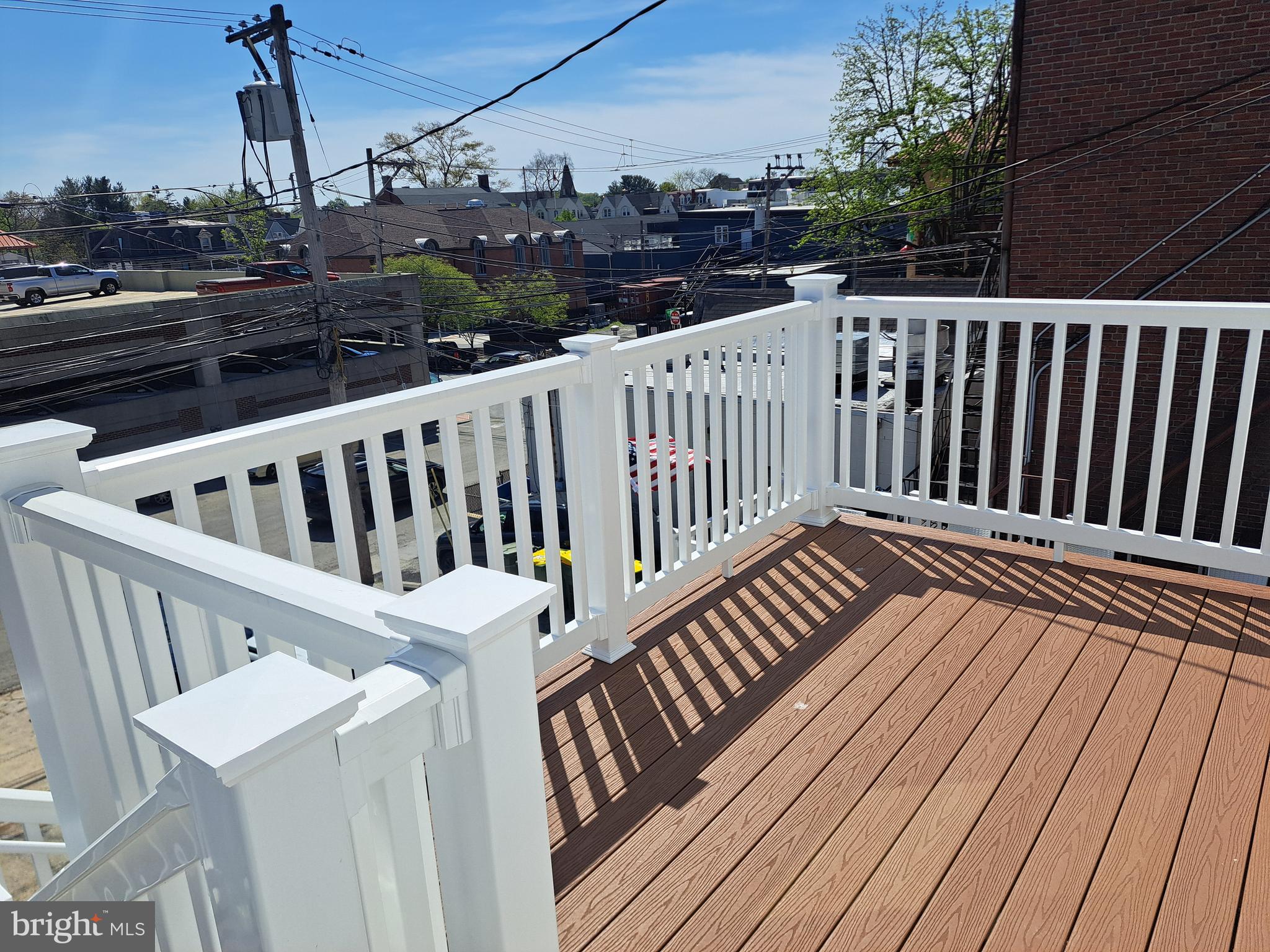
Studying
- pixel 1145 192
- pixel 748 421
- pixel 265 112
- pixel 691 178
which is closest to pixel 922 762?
pixel 748 421

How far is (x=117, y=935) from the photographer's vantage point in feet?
2.73

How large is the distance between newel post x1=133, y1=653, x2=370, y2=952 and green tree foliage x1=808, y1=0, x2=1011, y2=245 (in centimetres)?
1957

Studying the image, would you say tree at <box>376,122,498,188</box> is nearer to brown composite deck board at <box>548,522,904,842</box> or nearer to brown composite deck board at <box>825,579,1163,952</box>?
brown composite deck board at <box>548,522,904,842</box>

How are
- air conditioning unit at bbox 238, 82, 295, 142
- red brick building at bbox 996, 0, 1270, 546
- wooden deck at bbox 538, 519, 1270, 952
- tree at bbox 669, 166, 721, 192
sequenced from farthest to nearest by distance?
1. tree at bbox 669, 166, 721, 192
2. air conditioning unit at bbox 238, 82, 295, 142
3. red brick building at bbox 996, 0, 1270, 546
4. wooden deck at bbox 538, 519, 1270, 952

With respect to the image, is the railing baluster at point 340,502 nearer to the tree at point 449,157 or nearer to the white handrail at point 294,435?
the white handrail at point 294,435

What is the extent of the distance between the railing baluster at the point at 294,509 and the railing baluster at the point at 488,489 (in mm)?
493

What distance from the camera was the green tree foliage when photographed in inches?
768

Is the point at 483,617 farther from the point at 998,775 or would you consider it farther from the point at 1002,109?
the point at 1002,109

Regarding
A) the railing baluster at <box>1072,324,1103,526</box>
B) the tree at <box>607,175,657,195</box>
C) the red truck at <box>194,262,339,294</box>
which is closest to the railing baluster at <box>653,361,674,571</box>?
the railing baluster at <box>1072,324,1103,526</box>

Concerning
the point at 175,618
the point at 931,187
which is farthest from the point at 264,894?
the point at 931,187

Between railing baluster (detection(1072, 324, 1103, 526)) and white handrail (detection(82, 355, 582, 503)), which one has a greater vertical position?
white handrail (detection(82, 355, 582, 503))


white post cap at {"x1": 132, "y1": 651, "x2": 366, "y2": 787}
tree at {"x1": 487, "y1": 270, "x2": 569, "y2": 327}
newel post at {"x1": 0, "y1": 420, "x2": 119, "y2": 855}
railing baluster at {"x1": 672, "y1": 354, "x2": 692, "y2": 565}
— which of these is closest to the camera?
white post cap at {"x1": 132, "y1": 651, "x2": 366, "y2": 787}

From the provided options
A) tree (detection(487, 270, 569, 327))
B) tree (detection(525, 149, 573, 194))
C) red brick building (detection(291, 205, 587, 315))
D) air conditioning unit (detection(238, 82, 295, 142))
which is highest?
tree (detection(525, 149, 573, 194))

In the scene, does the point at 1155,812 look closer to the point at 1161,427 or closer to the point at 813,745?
the point at 813,745
